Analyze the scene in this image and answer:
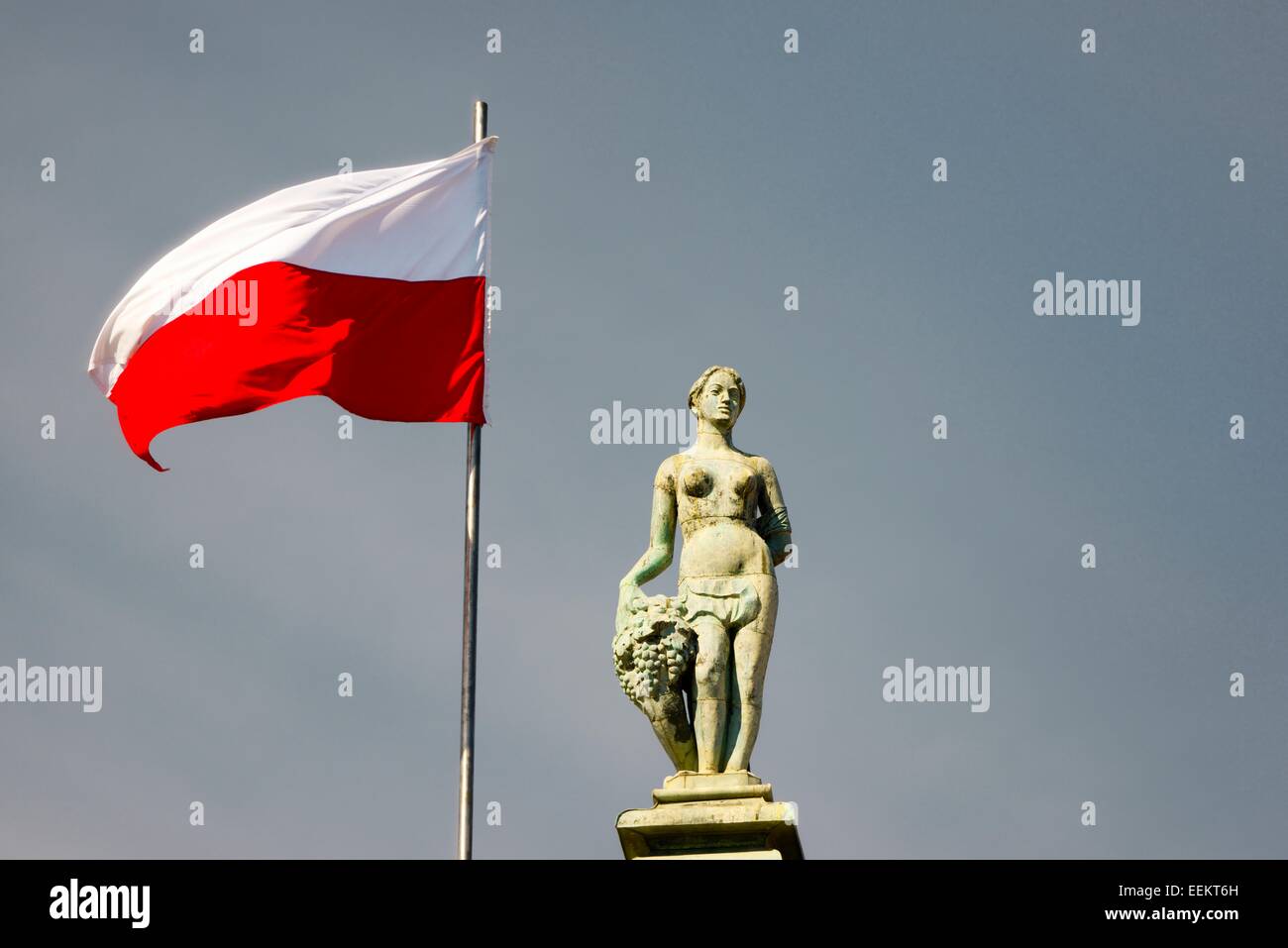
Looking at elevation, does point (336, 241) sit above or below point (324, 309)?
above

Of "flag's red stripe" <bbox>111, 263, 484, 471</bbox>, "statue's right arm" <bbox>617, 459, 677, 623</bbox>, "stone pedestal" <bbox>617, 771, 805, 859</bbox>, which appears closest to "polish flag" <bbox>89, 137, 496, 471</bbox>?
"flag's red stripe" <bbox>111, 263, 484, 471</bbox>

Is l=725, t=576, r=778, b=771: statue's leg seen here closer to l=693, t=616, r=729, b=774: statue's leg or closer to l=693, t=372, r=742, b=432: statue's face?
l=693, t=616, r=729, b=774: statue's leg

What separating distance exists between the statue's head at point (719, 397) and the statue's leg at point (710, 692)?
8.15 feet

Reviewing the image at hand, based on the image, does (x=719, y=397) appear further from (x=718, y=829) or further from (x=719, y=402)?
(x=718, y=829)

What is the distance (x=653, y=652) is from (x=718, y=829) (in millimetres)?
2065

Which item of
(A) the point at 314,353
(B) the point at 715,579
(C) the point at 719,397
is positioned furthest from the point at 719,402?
(A) the point at 314,353

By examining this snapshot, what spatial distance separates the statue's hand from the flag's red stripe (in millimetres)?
2865

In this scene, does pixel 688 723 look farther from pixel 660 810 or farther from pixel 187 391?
pixel 187 391

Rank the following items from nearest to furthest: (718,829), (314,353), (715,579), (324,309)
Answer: (718,829)
(715,579)
(314,353)
(324,309)

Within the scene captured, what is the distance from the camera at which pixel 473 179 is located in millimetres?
32281

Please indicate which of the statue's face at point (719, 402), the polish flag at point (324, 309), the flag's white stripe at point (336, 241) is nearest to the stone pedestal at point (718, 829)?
Answer: the statue's face at point (719, 402)

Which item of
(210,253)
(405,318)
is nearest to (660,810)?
(405,318)

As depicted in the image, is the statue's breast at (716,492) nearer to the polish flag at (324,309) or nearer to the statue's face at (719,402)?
the statue's face at (719,402)

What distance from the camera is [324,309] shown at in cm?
3183
